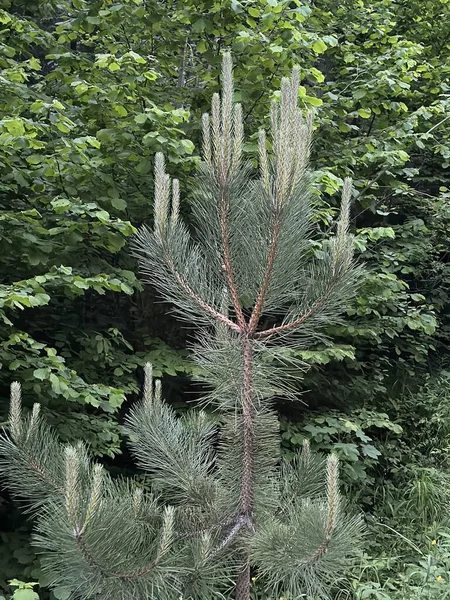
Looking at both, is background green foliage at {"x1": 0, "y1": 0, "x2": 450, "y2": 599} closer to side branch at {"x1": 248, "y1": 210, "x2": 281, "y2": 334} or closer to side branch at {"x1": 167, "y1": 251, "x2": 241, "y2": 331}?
side branch at {"x1": 167, "y1": 251, "x2": 241, "y2": 331}

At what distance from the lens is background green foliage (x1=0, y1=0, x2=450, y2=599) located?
107 inches

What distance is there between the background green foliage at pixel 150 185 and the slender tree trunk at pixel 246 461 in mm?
1016

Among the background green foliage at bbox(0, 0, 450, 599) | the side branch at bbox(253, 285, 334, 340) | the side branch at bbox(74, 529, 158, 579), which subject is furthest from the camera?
the background green foliage at bbox(0, 0, 450, 599)

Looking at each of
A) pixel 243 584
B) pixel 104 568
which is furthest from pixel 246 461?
pixel 104 568

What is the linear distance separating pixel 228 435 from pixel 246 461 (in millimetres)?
95

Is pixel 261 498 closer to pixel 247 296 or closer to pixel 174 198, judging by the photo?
pixel 247 296

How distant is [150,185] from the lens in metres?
3.37

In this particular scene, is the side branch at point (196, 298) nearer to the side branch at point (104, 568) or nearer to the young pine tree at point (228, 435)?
the young pine tree at point (228, 435)

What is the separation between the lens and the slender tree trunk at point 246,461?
1506 mm

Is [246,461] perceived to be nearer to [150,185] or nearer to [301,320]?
[301,320]

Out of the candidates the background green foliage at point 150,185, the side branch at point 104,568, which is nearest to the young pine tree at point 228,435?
the side branch at point 104,568

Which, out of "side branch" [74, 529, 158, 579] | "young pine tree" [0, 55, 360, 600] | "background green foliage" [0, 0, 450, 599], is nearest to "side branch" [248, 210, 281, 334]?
"young pine tree" [0, 55, 360, 600]

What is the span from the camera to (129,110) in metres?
3.16

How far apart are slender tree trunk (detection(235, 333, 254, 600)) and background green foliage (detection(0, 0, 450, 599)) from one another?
1.02 metres
